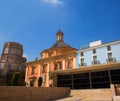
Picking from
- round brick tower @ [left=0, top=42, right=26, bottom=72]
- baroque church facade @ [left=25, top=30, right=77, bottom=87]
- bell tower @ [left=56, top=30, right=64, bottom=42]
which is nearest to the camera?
baroque church facade @ [left=25, top=30, right=77, bottom=87]

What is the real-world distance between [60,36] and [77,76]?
66.0ft

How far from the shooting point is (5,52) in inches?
1934

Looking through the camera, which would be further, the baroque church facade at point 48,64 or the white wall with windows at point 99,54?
the baroque church facade at point 48,64

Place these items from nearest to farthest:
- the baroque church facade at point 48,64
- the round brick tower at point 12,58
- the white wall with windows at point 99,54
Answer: the white wall with windows at point 99,54 < the baroque church facade at point 48,64 < the round brick tower at point 12,58

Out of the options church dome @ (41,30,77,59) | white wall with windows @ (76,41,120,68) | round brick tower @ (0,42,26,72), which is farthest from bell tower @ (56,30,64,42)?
round brick tower @ (0,42,26,72)

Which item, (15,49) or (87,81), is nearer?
(87,81)

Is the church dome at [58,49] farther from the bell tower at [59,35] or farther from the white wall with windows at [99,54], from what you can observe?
the white wall with windows at [99,54]

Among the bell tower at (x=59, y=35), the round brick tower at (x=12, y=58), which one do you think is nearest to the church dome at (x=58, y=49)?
the bell tower at (x=59, y=35)

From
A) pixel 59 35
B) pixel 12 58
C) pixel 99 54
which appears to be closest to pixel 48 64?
pixel 99 54

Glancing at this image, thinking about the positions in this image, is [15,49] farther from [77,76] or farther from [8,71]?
[77,76]

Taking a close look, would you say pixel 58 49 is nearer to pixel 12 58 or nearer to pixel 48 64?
pixel 48 64

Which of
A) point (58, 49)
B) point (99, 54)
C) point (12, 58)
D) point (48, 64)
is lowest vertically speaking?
point (48, 64)

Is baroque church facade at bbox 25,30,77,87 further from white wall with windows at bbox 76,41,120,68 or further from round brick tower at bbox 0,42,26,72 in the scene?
round brick tower at bbox 0,42,26,72

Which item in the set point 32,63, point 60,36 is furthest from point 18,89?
point 60,36
